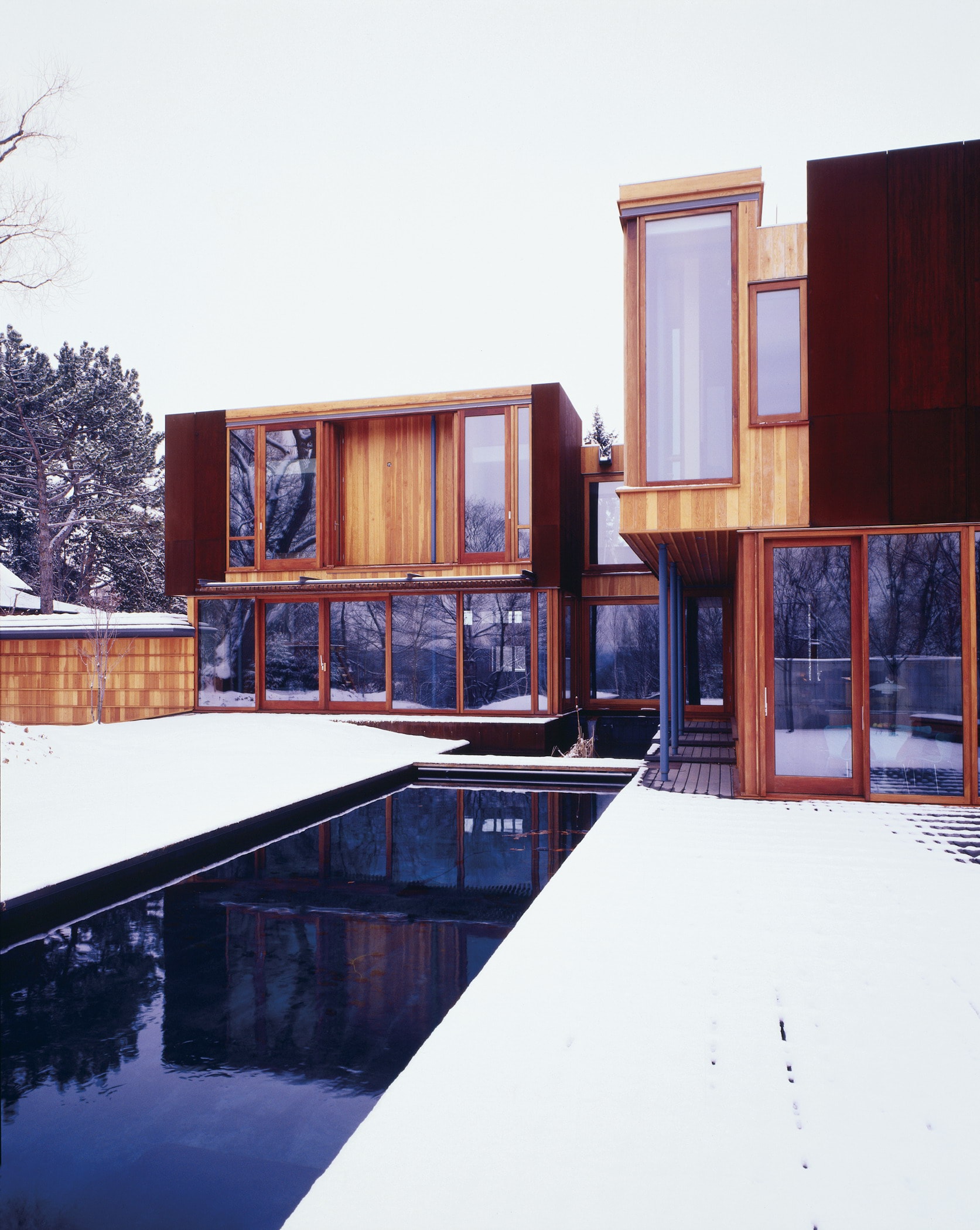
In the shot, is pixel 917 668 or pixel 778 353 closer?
pixel 917 668

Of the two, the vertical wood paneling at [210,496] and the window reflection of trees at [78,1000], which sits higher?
the vertical wood paneling at [210,496]

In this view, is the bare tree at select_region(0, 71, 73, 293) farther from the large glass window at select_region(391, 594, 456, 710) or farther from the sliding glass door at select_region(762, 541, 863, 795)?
the sliding glass door at select_region(762, 541, 863, 795)

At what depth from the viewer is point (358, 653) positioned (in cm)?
1284

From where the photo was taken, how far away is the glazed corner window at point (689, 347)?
272 inches

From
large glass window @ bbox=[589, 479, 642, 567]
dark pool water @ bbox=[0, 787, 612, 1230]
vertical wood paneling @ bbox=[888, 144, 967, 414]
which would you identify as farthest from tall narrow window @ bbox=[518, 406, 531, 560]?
dark pool water @ bbox=[0, 787, 612, 1230]

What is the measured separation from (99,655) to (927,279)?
12.3 meters

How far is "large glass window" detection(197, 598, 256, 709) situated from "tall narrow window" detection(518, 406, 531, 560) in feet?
14.8

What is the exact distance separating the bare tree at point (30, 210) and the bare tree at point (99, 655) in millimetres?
5247

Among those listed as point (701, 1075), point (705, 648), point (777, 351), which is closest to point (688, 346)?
point (777, 351)

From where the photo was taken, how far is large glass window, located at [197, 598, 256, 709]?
43.6 ft

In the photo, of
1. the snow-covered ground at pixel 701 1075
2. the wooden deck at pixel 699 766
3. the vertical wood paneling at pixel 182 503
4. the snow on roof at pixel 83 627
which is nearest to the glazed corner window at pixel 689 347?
the wooden deck at pixel 699 766

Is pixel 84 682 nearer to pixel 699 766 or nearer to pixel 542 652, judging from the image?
pixel 542 652

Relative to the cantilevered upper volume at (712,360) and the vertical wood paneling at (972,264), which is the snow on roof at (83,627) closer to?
the cantilevered upper volume at (712,360)

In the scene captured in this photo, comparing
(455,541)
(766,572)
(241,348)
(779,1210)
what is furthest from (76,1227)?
(241,348)
